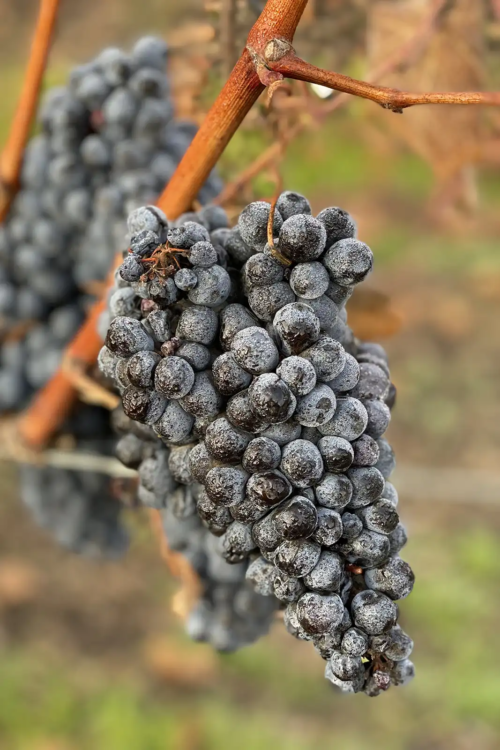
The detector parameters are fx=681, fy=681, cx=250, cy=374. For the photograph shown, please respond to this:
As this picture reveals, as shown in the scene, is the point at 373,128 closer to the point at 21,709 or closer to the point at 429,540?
the point at 429,540

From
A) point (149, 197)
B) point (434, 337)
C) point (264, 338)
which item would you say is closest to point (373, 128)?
point (149, 197)

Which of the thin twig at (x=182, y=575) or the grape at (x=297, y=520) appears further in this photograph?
the thin twig at (x=182, y=575)

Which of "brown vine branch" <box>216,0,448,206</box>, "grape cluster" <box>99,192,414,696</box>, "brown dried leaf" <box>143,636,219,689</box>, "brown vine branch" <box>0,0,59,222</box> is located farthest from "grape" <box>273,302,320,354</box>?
"brown dried leaf" <box>143,636,219,689</box>

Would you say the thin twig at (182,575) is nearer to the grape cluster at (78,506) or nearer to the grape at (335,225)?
the grape cluster at (78,506)

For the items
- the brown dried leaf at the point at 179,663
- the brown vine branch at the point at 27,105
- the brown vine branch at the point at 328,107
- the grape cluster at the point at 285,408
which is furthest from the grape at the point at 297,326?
the brown dried leaf at the point at 179,663

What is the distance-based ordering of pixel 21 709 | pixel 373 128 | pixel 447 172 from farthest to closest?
pixel 21 709
pixel 373 128
pixel 447 172
